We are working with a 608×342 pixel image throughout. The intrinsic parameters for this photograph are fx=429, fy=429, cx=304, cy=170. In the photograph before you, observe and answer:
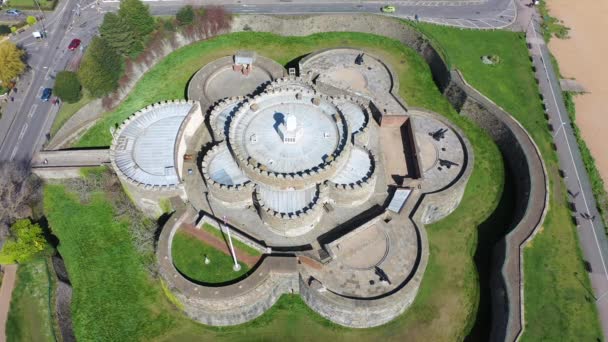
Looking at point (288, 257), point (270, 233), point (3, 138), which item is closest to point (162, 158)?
point (270, 233)

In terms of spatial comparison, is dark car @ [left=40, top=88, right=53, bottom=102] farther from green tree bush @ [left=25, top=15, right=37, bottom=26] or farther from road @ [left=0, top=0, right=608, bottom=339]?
green tree bush @ [left=25, top=15, right=37, bottom=26]

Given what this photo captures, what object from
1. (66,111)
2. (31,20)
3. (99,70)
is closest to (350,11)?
(99,70)

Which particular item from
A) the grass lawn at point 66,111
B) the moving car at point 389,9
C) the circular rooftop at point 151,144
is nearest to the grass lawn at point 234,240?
the circular rooftop at point 151,144

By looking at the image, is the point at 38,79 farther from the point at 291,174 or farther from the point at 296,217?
the point at 296,217

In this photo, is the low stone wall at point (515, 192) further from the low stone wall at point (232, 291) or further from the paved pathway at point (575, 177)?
the low stone wall at point (232, 291)

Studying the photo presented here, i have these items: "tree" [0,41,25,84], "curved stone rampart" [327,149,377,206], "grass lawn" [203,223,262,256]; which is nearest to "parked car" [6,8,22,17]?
"tree" [0,41,25,84]
